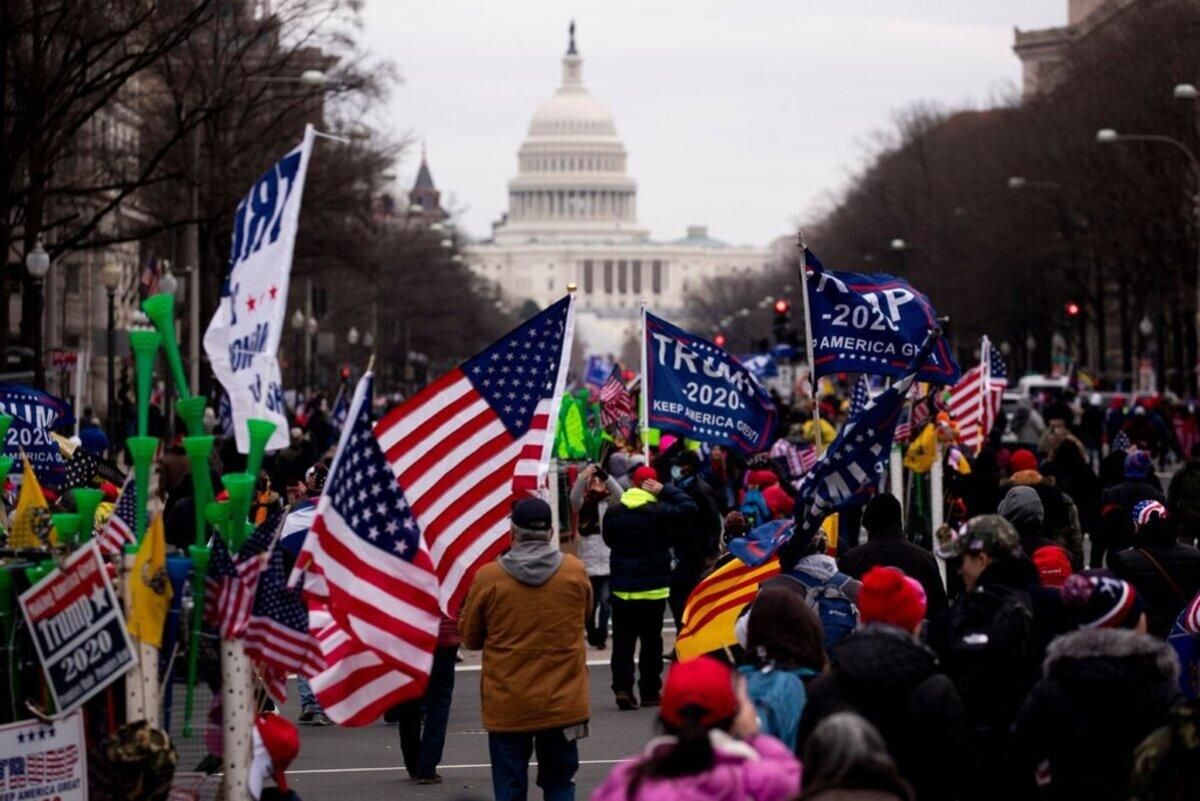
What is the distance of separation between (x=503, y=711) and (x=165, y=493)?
36.2 ft

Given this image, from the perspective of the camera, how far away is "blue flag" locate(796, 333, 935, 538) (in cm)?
1223

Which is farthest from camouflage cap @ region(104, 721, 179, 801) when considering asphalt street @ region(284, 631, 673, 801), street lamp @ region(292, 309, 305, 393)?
street lamp @ region(292, 309, 305, 393)

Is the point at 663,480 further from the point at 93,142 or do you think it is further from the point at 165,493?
the point at 93,142

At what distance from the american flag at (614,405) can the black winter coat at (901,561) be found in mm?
14903

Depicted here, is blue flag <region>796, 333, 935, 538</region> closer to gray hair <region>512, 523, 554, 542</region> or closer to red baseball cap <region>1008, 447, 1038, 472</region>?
gray hair <region>512, 523, 554, 542</region>

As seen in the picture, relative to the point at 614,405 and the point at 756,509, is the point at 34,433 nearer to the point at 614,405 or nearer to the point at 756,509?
the point at 756,509

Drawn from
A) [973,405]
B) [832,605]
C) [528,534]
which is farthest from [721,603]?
[973,405]

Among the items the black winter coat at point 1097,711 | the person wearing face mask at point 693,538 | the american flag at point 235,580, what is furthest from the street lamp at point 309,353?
the black winter coat at point 1097,711

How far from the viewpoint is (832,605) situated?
39.2ft

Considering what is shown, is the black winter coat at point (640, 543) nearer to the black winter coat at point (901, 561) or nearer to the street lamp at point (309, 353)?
the black winter coat at point (901, 561)

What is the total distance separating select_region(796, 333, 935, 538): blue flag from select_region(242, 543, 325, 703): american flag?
290cm

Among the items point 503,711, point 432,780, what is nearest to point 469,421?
point 503,711

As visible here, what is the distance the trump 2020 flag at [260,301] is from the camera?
9.85 m

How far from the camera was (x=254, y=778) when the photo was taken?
31.8ft
